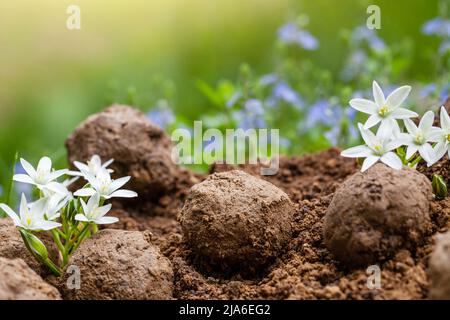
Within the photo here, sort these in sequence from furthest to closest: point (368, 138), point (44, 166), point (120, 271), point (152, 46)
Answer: point (152, 46) → point (44, 166) → point (368, 138) → point (120, 271)

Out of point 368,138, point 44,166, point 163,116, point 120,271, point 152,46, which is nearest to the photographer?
point 120,271

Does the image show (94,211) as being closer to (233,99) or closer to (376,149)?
(376,149)

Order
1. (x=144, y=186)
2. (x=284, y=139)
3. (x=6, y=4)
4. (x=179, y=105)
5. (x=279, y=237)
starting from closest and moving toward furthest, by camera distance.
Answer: (x=279, y=237), (x=144, y=186), (x=284, y=139), (x=179, y=105), (x=6, y=4)

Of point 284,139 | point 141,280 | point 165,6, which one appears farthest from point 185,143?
point 165,6

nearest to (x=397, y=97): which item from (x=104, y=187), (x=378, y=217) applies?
(x=378, y=217)

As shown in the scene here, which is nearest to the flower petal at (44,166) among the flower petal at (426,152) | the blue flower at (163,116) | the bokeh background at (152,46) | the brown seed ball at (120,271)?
the brown seed ball at (120,271)
